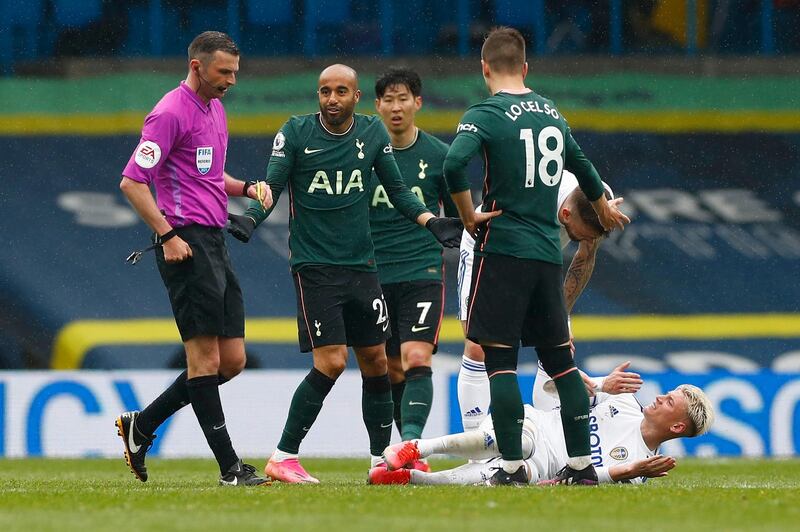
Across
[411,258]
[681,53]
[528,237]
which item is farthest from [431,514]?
[681,53]

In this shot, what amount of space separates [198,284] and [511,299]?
157 cm

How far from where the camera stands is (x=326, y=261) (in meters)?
7.37

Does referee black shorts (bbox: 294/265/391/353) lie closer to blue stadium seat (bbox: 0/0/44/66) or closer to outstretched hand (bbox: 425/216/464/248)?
outstretched hand (bbox: 425/216/464/248)

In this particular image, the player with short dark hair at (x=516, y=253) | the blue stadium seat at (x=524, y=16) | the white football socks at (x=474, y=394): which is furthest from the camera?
the blue stadium seat at (x=524, y=16)

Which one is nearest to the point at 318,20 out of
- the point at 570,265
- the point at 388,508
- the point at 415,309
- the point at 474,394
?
the point at 415,309

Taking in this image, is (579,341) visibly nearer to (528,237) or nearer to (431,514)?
(528,237)

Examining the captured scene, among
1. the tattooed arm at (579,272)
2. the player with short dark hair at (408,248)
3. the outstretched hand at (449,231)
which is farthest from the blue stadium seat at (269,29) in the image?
the outstretched hand at (449,231)

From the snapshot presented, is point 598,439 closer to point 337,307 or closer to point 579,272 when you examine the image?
point 579,272

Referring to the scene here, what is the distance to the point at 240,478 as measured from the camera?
23.2 feet

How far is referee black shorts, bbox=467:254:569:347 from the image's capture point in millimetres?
6605

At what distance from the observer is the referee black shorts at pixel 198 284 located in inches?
274

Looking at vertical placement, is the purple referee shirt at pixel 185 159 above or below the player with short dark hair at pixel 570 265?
above

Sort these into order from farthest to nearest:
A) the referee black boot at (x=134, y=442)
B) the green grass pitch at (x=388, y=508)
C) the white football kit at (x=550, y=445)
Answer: the referee black boot at (x=134, y=442), the white football kit at (x=550, y=445), the green grass pitch at (x=388, y=508)

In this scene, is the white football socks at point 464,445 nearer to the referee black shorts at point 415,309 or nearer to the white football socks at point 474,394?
the white football socks at point 474,394
